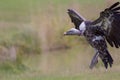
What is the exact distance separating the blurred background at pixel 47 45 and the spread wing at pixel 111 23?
1971mm

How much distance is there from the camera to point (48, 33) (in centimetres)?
2089

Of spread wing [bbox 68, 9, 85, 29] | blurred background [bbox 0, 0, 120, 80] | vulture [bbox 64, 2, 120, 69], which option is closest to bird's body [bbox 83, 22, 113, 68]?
vulture [bbox 64, 2, 120, 69]

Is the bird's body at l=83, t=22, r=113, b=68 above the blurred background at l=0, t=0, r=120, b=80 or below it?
above

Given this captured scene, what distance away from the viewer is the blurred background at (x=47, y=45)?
47.0 feet

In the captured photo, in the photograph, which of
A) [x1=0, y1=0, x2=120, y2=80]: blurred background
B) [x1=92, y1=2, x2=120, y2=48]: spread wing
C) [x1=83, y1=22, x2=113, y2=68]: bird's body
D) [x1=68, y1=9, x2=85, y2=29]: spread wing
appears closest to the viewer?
[x1=92, y1=2, x2=120, y2=48]: spread wing

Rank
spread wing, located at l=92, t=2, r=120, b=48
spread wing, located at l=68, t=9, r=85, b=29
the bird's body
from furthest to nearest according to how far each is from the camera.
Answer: spread wing, located at l=68, t=9, r=85, b=29 < the bird's body < spread wing, located at l=92, t=2, r=120, b=48

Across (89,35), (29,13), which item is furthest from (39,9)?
(89,35)

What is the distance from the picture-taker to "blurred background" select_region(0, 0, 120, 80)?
47.0ft

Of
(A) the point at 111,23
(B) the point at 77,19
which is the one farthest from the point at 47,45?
(A) the point at 111,23

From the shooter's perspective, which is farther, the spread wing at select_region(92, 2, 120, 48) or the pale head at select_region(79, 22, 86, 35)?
the pale head at select_region(79, 22, 86, 35)

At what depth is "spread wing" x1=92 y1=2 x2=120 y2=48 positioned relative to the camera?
10552mm

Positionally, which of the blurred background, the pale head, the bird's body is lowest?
the blurred background

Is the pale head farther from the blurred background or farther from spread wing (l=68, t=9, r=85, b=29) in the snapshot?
the blurred background

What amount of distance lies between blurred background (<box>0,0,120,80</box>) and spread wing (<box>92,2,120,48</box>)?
197 cm
